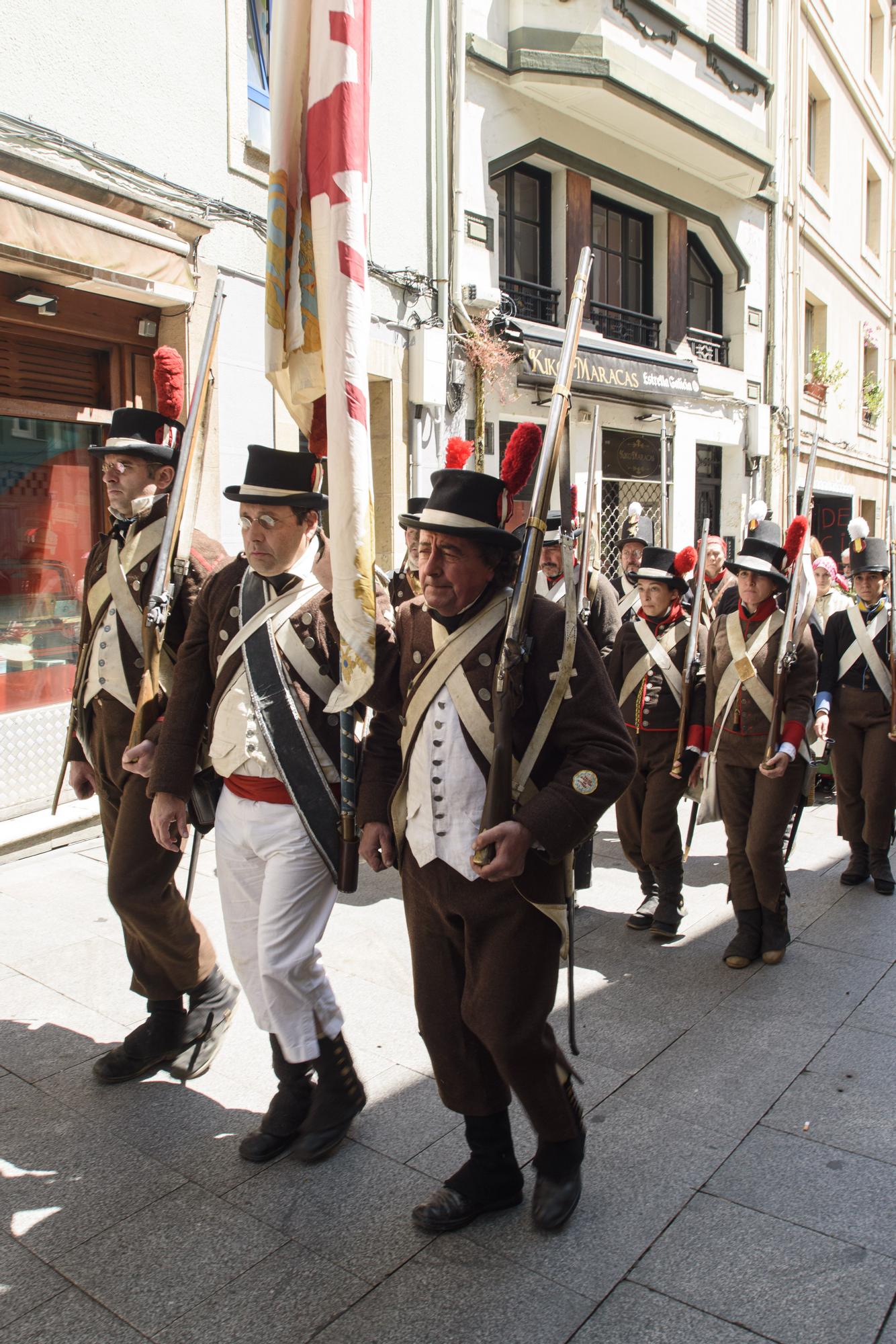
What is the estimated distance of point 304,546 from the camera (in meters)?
3.37

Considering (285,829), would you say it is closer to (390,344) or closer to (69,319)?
(69,319)

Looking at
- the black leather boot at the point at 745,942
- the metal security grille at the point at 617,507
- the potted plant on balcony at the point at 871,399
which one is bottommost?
the black leather boot at the point at 745,942

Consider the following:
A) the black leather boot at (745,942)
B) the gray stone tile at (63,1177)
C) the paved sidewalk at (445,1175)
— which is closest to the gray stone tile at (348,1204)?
the paved sidewalk at (445,1175)

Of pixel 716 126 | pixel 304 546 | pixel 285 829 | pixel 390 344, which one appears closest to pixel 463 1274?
pixel 285 829

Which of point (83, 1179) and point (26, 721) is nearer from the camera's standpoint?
point (83, 1179)

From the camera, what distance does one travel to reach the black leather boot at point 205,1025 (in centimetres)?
369

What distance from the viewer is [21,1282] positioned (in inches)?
103

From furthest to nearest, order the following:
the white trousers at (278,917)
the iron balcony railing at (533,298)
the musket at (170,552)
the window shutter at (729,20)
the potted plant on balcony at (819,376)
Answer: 1. the potted plant on balcony at (819,376)
2. the window shutter at (729,20)
3. the iron balcony railing at (533,298)
4. the musket at (170,552)
5. the white trousers at (278,917)

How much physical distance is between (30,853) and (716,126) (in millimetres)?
12843

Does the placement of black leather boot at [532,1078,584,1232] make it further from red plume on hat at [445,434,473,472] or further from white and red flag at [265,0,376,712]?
red plume on hat at [445,434,473,472]

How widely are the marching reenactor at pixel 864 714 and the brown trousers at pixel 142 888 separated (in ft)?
12.7

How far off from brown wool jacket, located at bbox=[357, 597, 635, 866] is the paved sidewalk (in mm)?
1091

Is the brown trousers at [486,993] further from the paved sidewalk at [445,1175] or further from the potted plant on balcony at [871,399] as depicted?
the potted plant on balcony at [871,399]

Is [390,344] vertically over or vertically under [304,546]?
over
